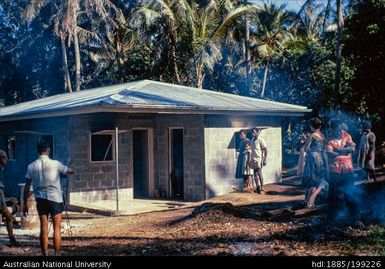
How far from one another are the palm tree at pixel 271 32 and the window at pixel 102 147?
14419 millimetres

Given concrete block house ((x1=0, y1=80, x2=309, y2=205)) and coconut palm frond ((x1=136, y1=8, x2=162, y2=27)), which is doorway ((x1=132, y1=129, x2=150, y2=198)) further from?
coconut palm frond ((x1=136, y1=8, x2=162, y2=27))

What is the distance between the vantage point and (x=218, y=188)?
13570mm

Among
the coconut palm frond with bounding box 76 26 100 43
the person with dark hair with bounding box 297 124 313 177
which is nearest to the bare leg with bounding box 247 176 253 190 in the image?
the person with dark hair with bounding box 297 124 313 177


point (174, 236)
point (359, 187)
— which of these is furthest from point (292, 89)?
point (174, 236)

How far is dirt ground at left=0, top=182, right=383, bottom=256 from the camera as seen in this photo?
6527 mm

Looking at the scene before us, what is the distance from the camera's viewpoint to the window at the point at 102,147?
1356cm

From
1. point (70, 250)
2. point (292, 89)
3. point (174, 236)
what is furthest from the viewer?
point (292, 89)

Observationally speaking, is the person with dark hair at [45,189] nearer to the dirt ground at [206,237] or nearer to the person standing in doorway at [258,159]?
the dirt ground at [206,237]

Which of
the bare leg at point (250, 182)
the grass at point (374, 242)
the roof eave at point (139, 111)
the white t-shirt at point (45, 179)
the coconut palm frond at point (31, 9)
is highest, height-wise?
the coconut palm frond at point (31, 9)

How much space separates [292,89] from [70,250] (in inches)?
775

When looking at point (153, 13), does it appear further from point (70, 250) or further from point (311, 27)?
point (70, 250)

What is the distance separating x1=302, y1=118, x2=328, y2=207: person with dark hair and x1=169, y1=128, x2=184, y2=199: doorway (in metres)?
5.59

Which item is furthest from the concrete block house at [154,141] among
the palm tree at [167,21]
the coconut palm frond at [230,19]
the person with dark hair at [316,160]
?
the coconut palm frond at [230,19]

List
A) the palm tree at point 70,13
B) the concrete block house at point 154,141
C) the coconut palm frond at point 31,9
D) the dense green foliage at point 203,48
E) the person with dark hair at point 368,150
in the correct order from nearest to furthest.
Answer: the person with dark hair at point 368,150 < the concrete block house at point 154,141 < the dense green foliage at point 203,48 < the palm tree at point 70,13 < the coconut palm frond at point 31,9
